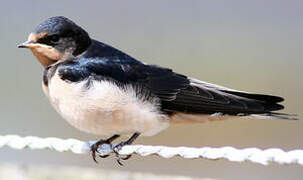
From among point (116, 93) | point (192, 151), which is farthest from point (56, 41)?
point (192, 151)

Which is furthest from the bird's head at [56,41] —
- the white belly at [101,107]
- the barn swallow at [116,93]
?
the white belly at [101,107]

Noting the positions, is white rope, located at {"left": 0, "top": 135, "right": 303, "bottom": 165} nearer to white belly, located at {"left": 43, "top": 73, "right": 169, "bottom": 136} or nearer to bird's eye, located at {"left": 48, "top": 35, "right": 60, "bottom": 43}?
white belly, located at {"left": 43, "top": 73, "right": 169, "bottom": 136}

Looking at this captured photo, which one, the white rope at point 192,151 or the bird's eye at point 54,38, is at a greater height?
the bird's eye at point 54,38

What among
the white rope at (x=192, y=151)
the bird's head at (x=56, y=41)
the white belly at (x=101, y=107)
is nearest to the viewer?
the white rope at (x=192, y=151)

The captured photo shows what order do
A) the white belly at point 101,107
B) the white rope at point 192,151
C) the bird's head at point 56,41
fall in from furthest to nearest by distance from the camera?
1. the bird's head at point 56,41
2. the white belly at point 101,107
3. the white rope at point 192,151

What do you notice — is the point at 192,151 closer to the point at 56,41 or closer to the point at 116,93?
the point at 116,93

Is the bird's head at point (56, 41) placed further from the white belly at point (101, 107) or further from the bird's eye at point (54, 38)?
the white belly at point (101, 107)

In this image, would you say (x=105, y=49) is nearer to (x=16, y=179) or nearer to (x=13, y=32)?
(x=16, y=179)
